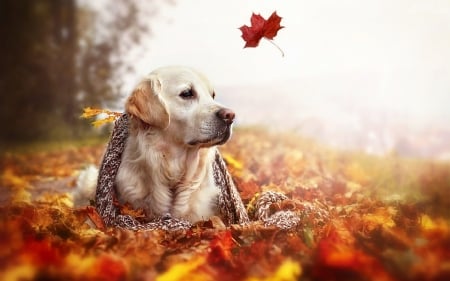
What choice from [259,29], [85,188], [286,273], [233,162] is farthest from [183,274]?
[233,162]

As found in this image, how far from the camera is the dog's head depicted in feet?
9.07

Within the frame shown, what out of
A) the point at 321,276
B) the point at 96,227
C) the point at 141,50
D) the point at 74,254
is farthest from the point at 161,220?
the point at 141,50

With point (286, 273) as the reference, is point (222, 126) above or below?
above

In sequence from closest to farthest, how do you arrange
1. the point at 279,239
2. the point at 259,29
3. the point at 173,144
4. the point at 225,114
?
the point at 279,239 → the point at 225,114 → the point at 173,144 → the point at 259,29

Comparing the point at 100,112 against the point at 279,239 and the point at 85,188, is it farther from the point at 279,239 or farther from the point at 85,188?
the point at 279,239

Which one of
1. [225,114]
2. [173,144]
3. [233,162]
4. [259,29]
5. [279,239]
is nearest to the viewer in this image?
[279,239]

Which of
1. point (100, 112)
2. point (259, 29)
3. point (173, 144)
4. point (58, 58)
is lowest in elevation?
point (173, 144)

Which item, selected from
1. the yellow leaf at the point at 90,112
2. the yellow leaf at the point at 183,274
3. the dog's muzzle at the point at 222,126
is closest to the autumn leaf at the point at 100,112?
the yellow leaf at the point at 90,112

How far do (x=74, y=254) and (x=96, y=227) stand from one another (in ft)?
1.03

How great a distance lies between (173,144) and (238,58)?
816 mm

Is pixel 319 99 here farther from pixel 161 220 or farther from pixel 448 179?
pixel 161 220

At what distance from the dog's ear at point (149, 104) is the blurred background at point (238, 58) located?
51 centimetres

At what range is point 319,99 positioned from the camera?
3.71 metres

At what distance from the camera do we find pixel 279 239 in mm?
2631
